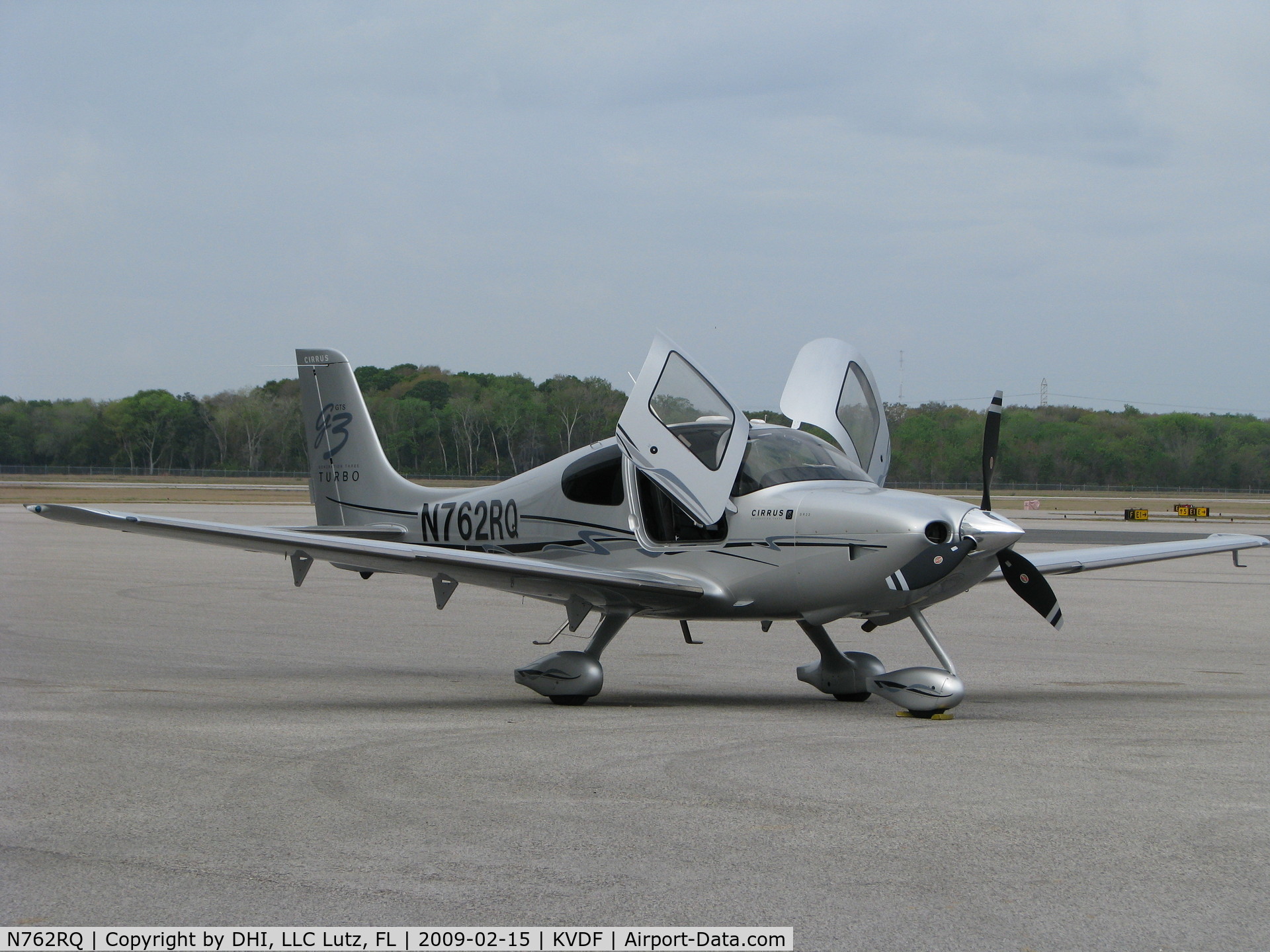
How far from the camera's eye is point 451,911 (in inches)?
164

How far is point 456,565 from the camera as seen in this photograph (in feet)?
31.1

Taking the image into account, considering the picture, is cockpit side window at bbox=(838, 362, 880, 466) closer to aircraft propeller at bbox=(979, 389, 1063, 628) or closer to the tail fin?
aircraft propeller at bbox=(979, 389, 1063, 628)

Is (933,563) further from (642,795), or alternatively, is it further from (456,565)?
(456,565)

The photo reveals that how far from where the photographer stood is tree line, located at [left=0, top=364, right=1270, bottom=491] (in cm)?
7669

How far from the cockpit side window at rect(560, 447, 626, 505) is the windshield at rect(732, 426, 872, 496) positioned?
47.5 inches

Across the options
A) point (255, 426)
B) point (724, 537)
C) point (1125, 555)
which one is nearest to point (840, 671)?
point (724, 537)

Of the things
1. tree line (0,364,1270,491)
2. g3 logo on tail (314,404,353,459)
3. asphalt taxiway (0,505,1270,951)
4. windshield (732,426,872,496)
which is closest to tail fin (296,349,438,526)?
g3 logo on tail (314,404,353,459)

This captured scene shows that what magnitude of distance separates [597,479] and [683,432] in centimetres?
128

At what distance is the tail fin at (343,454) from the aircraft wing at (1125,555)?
6.37 m

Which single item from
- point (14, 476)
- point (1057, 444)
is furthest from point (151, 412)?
point (1057, 444)

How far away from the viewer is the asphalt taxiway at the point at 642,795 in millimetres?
4246

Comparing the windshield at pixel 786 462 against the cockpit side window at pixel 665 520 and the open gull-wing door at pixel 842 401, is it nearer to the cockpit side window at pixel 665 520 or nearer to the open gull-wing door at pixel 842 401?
the cockpit side window at pixel 665 520

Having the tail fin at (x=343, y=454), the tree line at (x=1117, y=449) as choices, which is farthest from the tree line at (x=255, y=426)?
the tail fin at (x=343, y=454)

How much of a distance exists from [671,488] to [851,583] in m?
1.64
